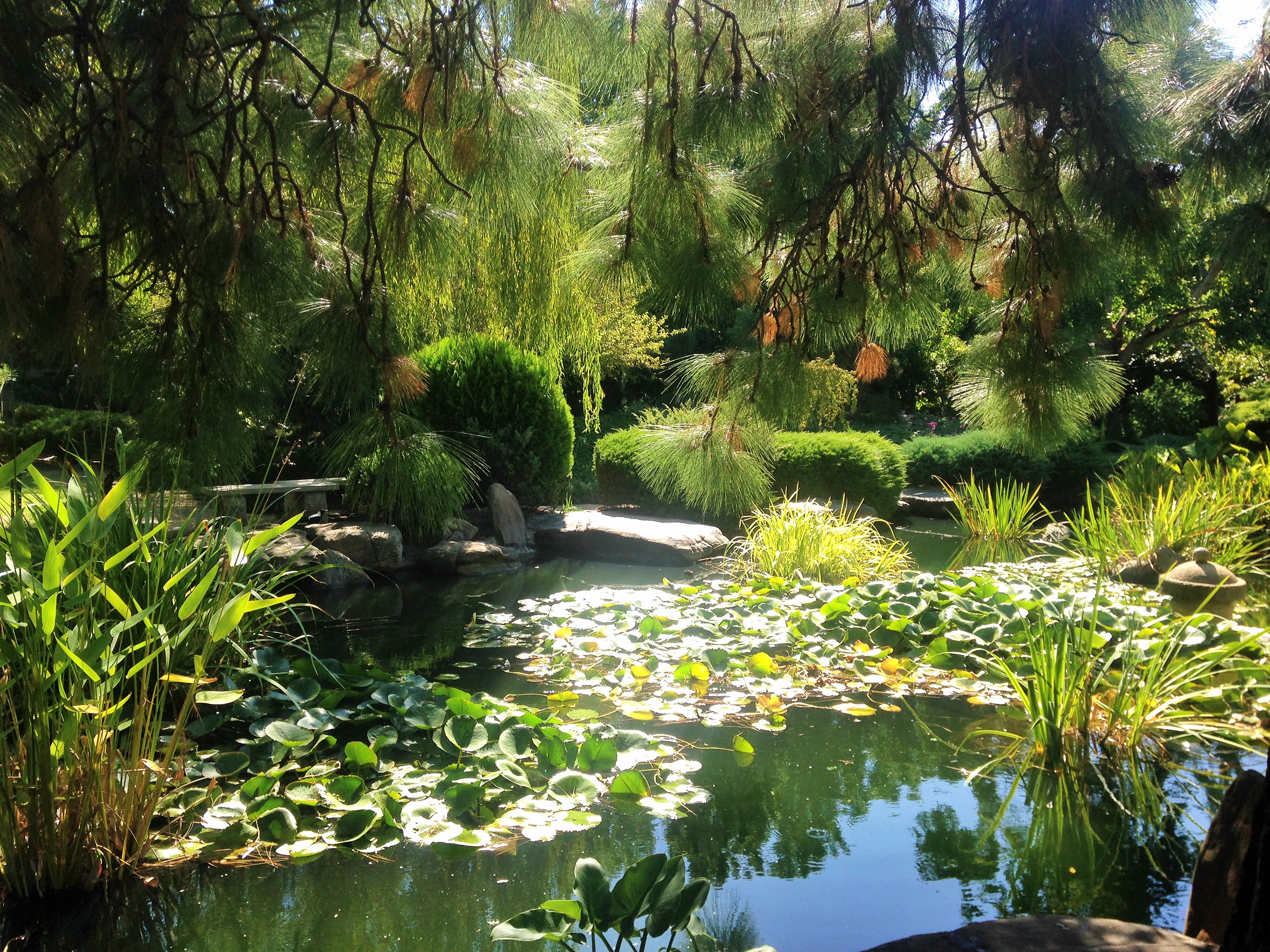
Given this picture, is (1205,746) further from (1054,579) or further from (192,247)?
(192,247)

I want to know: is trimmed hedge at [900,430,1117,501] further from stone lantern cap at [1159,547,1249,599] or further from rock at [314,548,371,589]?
rock at [314,548,371,589]

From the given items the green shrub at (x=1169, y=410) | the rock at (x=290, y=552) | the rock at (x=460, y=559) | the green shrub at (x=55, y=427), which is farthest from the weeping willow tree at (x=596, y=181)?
the green shrub at (x=1169, y=410)

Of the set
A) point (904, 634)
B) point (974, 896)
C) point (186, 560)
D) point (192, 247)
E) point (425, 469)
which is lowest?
point (974, 896)

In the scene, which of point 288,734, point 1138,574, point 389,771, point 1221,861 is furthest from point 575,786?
point 1138,574

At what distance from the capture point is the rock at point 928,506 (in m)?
9.59

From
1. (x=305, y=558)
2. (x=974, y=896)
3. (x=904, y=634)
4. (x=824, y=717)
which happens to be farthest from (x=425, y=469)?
(x=305, y=558)

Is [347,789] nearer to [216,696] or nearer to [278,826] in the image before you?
[278,826]

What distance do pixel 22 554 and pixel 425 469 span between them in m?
0.88

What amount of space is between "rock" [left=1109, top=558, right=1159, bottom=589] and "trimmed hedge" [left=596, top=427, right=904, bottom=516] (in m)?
3.14

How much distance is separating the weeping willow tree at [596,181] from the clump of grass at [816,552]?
285 centimetres

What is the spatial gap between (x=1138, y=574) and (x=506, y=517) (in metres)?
4.49

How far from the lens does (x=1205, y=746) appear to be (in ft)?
10.3

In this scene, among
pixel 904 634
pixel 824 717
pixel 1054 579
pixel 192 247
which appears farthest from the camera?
pixel 1054 579

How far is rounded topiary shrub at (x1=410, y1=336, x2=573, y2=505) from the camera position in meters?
7.79
